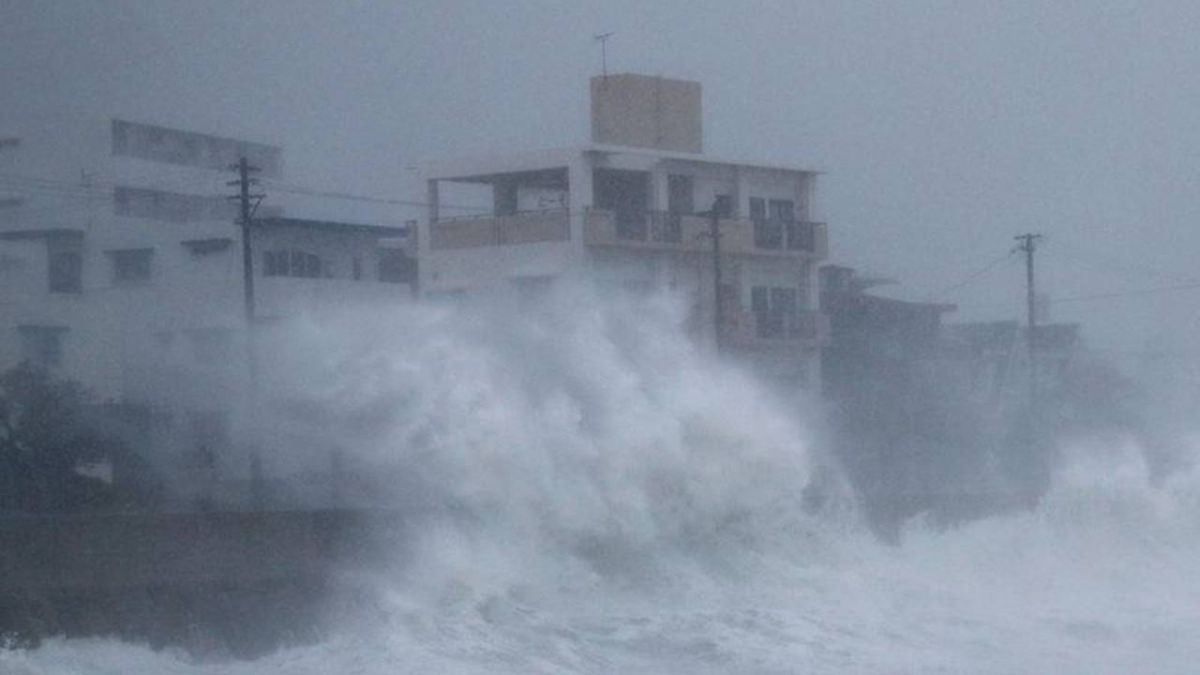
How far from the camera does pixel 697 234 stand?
32281 mm

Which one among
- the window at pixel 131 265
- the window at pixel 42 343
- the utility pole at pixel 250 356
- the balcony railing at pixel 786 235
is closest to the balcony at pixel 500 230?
the balcony railing at pixel 786 235

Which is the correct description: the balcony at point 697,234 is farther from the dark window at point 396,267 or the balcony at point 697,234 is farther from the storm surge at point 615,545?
the storm surge at point 615,545

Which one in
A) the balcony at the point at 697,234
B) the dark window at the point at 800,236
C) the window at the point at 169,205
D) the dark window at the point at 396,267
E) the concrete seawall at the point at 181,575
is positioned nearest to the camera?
the concrete seawall at the point at 181,575

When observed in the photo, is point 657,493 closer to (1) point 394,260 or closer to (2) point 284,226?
(2) point 284,226

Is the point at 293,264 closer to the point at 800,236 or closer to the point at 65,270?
the point at 65,270

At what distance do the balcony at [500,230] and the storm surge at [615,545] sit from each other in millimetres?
8956

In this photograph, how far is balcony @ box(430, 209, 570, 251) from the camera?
101 ft

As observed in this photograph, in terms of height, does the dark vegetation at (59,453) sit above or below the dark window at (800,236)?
below

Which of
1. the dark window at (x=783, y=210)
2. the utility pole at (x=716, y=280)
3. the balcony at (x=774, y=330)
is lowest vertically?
the balcony at (x=774, y=330)

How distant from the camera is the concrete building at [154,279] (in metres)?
24.7

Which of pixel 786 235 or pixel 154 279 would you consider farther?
pixel 786 235

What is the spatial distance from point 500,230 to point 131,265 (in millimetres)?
6583

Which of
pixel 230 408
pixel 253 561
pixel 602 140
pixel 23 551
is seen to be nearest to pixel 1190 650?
pixel 253 561

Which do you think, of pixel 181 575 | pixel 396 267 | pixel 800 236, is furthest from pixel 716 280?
pixel 181 575
